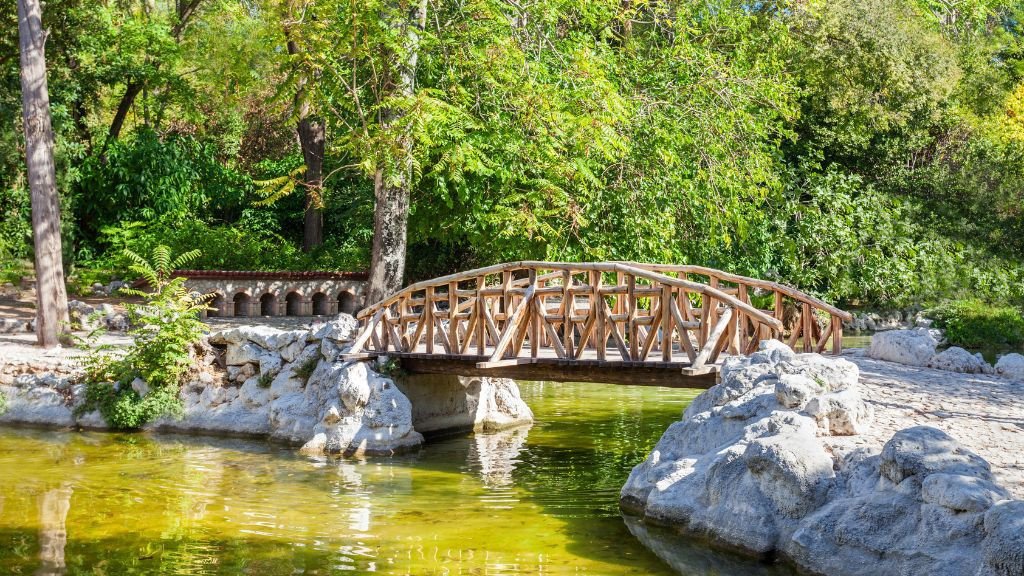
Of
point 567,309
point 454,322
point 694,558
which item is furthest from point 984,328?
point 694,558

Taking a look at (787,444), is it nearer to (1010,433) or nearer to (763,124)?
(1010,433)

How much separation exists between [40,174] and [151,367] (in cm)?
453

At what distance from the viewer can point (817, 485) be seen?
8.44 metres

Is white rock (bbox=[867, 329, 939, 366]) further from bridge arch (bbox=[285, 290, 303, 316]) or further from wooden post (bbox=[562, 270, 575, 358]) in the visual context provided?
bridge arch (bbox=[285, 290, 303, 316])

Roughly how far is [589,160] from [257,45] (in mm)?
10065

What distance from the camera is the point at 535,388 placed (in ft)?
65.9

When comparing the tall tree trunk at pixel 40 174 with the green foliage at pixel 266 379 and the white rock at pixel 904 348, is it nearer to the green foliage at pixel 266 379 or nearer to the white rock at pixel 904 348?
the green foliage at pixel 266 379

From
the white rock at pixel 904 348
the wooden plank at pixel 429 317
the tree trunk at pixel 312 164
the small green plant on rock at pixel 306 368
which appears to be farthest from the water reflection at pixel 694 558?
the tree trunk at pixel 312 164

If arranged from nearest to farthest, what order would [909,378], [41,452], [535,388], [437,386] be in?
1. [909,378]
2. [41,452]
3. [437,386]
4. [535,388]

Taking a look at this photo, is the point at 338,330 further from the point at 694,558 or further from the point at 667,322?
the point at 694,558

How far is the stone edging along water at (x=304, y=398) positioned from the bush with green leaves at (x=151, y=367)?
0.16 meters

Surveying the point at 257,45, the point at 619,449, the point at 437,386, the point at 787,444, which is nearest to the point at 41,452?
the point at 437,386

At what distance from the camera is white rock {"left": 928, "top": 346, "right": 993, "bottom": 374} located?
12.3 meters

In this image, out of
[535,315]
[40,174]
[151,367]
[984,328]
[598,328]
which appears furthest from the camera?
[984,328]
